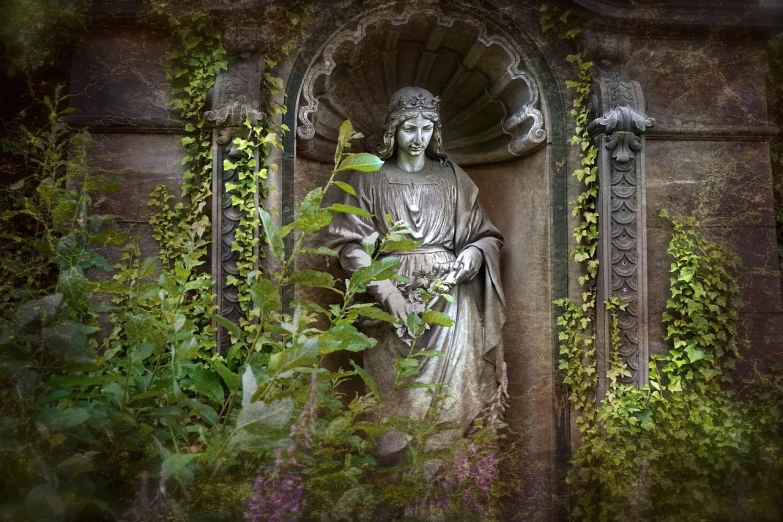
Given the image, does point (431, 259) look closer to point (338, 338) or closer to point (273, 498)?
point (338, 338)

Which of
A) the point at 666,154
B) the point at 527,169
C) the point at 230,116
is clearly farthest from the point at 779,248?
the point at 230,116

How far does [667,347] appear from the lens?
454cm

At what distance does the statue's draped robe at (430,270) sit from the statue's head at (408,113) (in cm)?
12

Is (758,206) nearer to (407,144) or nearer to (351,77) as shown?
(407,144)

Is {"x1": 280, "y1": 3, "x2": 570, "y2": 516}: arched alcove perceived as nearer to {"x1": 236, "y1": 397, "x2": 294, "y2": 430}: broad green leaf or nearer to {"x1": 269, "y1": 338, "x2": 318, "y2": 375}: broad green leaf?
{"x1": 269, "y1": 338, "x2": 318, "y2": 375}: broad green leaf

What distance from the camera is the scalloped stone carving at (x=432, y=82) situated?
469 cm

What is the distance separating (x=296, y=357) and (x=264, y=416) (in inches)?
6.1

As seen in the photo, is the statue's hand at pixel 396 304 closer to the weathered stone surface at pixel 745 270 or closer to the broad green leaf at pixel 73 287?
the weathered stone surface at pixel 745 270

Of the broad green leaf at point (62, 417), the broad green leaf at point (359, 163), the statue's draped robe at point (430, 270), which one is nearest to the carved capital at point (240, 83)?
the statue's draped robe at point (430, 270)

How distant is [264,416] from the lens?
1903 millimetres

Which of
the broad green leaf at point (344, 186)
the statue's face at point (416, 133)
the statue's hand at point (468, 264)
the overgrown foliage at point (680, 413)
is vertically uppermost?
the statue's face at point (416, 133)

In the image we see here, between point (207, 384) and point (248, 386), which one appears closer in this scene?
point (248, 386)

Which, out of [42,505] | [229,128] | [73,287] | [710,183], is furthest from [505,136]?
[42,505]

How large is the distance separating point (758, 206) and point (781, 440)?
3.88ft
